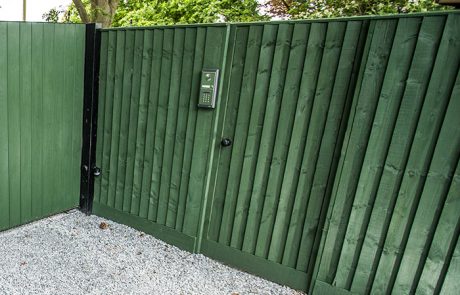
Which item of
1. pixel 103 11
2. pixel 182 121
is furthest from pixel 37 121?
pixel 103 11

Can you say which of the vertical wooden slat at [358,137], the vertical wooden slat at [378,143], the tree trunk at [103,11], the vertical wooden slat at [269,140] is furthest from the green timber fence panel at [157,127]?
the tree trunk at [103,11]

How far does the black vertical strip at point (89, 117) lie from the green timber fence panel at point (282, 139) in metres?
1.39

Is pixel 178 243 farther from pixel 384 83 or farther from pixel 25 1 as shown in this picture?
pixel 25 1

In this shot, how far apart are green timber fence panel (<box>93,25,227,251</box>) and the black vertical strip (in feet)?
0.21

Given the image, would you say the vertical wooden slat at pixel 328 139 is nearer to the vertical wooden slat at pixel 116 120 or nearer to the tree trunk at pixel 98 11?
the vertical wooden slat at pixel 116 120

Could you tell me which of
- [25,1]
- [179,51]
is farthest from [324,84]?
[25,1]

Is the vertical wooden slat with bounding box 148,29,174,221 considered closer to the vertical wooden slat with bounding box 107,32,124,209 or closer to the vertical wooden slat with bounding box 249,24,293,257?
the vertical wooden slat with bounding box 107,32,124,209

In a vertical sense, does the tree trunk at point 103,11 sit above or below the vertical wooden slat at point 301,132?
above

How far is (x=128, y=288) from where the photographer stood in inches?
85.5

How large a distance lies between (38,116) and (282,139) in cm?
210

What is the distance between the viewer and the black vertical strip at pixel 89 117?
113 inches

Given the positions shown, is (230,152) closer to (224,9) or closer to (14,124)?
(14,124)

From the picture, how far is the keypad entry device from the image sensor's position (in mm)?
2326

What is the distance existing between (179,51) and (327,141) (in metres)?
1.36
